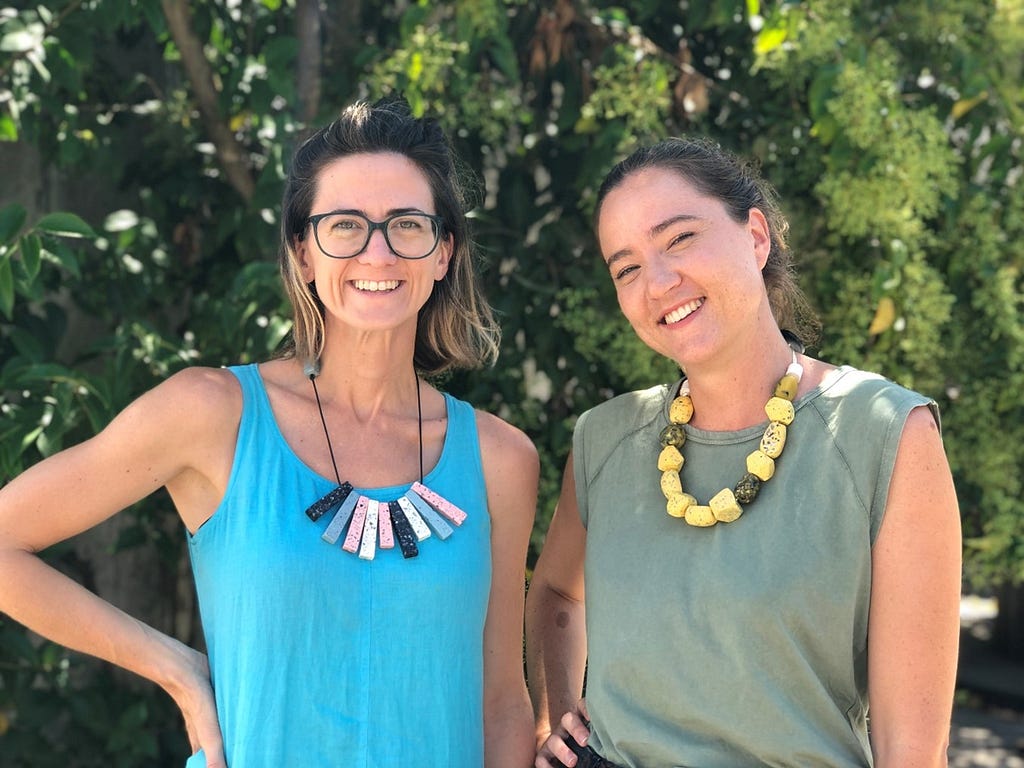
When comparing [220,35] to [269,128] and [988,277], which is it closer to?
[269,128]

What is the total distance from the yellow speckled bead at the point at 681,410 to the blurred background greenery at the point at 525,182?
0.89 metres

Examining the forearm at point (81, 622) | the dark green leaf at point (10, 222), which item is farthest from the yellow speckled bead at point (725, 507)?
the dark green leaf at point (10, 222)

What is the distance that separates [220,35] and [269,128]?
49 centimetres

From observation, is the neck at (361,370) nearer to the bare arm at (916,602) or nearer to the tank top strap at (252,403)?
the tank top strap at (252,403)

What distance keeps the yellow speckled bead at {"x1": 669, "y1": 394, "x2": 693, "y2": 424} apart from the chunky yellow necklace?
71mm

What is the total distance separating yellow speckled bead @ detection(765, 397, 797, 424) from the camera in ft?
6.37

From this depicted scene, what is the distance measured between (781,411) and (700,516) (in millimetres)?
189

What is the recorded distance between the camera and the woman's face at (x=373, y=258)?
213cm

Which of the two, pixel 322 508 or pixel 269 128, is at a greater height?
pixel 269 128

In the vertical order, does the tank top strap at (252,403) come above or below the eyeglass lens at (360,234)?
below

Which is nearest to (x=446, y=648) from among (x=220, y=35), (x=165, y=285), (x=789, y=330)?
(x=789, y=330)

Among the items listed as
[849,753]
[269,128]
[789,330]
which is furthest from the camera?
[269,128]

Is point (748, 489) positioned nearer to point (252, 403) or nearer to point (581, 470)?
point (581, 470)

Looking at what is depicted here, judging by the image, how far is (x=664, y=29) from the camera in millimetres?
3436
